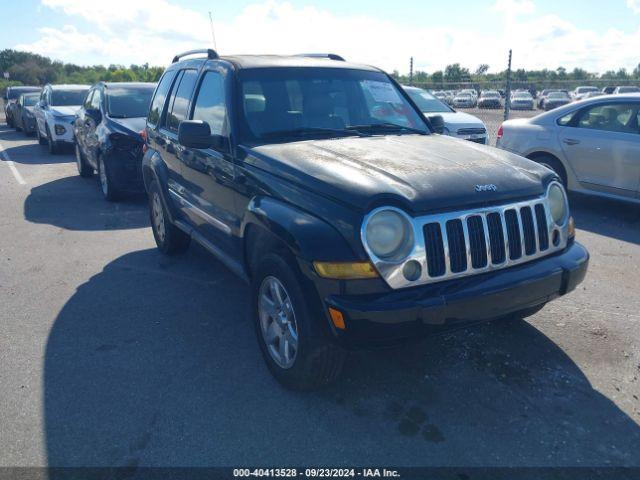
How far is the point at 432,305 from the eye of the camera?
2744 mm

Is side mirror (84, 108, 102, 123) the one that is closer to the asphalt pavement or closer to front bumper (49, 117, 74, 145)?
the asphalt pavement

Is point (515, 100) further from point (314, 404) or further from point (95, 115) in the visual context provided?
point (314, 404)

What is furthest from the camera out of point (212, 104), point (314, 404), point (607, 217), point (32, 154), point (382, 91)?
point (32, 154)

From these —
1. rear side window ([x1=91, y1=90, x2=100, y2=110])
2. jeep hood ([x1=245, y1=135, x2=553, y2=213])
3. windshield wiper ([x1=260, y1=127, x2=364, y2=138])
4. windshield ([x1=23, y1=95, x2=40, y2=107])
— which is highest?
windshield ([x1=23, y1=95, x2=40, y2=107])

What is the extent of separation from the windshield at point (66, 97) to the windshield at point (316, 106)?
457 inches

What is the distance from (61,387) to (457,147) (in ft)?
10.2

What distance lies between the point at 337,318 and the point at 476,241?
88cm

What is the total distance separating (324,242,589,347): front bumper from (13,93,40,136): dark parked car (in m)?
20.1

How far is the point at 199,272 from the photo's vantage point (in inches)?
218

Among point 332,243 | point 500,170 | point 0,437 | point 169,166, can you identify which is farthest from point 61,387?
point 500,170

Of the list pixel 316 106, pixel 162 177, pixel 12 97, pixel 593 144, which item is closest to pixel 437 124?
pixel 316 106

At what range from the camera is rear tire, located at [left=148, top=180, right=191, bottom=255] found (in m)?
5.69

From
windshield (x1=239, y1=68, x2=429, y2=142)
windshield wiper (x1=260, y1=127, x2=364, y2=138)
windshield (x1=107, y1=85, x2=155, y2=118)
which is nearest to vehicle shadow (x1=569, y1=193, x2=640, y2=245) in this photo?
windshield (x1=239, y1=68, x2=429, y2=142)

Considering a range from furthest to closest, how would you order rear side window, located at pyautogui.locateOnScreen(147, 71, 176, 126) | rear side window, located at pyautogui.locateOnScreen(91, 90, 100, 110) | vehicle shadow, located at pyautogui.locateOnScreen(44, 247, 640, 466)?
rear side window, located at pyautogui.locateOnScreen(91, 90, 100, 110) < rear side window, located at pyautogui.locateOnScreen(147, 71, 176, 126) < vehicle shadow, located at pyautogui.locateOnScreen(44, 247, 640, 466)
